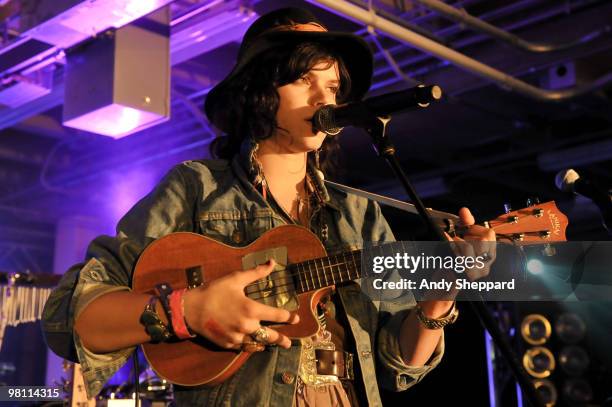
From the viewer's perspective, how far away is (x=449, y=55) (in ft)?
16.9

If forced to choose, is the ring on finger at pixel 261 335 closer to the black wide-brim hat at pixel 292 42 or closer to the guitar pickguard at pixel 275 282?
the guitar pickguard at pixel 275 282

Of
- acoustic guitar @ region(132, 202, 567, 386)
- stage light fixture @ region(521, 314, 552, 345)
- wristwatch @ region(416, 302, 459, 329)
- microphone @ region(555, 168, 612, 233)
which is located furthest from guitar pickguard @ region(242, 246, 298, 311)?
stage light fixture @ region(521, 314, 552, 345)

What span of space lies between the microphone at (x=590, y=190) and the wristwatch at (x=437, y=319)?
51 centimetres

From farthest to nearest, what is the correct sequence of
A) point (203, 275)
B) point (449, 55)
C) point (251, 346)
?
point (449, 55), point (203, 275), point (251, 346)

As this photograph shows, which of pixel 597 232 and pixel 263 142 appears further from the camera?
pixel 597 232

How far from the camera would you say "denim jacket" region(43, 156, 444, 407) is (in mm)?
1855

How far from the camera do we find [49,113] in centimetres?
780

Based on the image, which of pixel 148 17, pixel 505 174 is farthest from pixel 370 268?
pixel 505 174

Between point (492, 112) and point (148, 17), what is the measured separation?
361cm

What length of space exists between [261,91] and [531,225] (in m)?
0.85

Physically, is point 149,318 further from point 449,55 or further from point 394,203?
point 449,55

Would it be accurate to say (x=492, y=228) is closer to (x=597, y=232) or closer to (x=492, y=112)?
(x=492, y=112)

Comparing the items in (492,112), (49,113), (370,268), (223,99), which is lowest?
(370,268)

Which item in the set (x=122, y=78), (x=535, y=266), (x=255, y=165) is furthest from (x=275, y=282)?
(x=122, y=78)
